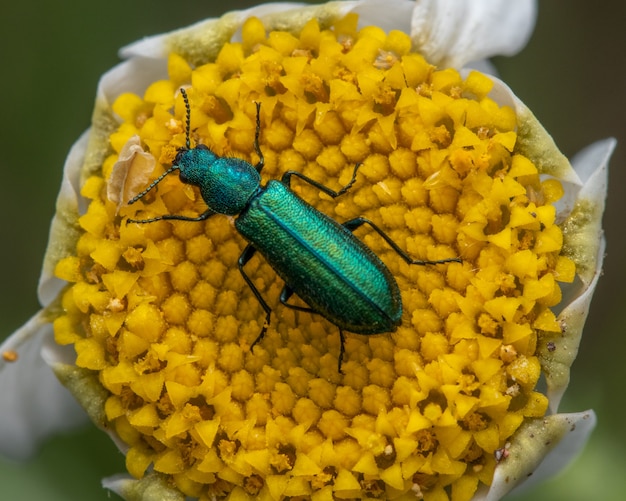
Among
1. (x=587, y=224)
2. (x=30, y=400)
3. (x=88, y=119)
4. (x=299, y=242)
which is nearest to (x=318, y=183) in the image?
(x=299, y=242)

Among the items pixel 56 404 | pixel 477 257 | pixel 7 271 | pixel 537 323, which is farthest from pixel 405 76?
pixel 7 271

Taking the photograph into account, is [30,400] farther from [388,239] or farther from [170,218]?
[388,239]

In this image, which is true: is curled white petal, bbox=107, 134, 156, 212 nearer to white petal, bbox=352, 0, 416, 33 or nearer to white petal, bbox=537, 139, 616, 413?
white petal, bbox=352, 0, 416, 33

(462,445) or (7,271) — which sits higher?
(462,445)

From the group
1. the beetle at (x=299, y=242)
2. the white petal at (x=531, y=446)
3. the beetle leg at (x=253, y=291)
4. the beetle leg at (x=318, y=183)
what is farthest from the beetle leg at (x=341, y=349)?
the white petal at (x=531, y=446)

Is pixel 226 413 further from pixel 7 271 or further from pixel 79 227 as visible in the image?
pixel 7 271

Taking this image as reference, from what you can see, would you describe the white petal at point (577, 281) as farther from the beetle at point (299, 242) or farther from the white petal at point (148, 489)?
the white petal at point (148, 489)

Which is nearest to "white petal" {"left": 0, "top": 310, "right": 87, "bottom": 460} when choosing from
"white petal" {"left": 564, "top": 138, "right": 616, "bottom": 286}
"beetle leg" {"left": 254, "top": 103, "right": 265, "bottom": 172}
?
"beetle leg" {"left": 254, "top": 103, "right": 265, "bottom": 172}
